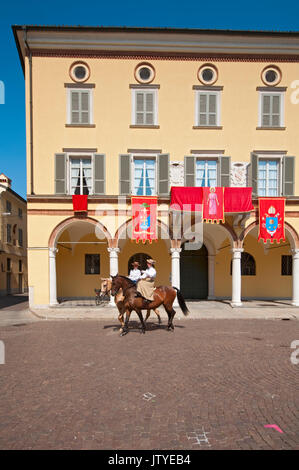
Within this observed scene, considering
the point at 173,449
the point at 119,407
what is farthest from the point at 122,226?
the point at 173,449

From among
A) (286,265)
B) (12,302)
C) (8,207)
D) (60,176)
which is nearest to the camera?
(60,176)

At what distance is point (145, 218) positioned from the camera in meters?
14.0

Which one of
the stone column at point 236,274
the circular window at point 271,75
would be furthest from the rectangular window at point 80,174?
the circular window at point 271,75

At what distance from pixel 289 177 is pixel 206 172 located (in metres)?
4.60

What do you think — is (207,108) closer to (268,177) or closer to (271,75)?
(271,75)

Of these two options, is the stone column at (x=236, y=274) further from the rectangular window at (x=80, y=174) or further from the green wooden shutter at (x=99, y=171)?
the rectangular window at (x=80, y=174)

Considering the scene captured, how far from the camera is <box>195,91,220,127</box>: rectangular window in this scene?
47.8 feet

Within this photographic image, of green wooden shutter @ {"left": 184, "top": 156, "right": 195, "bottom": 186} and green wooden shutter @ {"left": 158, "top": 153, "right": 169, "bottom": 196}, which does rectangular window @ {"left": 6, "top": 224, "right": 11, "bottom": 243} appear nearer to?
green wooden shutter @ {"left": 158, "top": 153, "right": 169, "bottom": 196}

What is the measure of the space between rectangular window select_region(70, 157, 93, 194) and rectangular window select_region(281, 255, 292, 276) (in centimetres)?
1328

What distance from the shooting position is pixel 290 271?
17.6m

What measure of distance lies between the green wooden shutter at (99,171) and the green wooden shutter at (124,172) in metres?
0.92

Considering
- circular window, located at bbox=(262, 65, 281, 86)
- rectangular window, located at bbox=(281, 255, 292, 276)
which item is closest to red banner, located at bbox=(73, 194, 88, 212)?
circular window, located at bbox=(262, 65, 281, 86)

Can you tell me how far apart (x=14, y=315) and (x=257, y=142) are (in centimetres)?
1558

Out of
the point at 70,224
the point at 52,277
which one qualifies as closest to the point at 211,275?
the point at 70,224
